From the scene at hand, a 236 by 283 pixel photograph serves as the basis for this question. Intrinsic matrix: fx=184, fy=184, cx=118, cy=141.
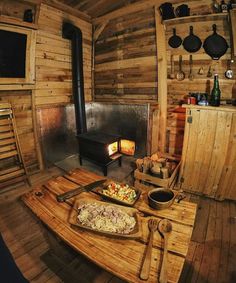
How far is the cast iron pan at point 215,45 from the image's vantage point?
11.5 ft

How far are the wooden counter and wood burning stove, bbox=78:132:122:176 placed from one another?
1.59 metres

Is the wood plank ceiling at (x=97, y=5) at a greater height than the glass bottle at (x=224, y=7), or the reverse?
the wood plank ceiling at (x=97, y=5)

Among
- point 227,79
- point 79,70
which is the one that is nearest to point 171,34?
point 227,79

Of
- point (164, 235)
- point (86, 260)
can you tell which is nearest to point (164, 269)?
point (164, 235)

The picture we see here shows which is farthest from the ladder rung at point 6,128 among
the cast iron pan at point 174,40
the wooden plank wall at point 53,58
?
the cast iron pan at point 174,40

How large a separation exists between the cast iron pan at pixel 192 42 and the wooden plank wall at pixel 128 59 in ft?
2.44

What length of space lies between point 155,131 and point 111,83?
6.15 feet

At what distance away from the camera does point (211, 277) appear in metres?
2.12

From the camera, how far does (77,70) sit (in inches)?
185

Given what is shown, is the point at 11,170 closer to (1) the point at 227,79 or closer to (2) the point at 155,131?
(2) the point at 155,131

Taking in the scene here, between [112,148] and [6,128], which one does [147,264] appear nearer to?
[112,148]

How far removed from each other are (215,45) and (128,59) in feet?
6.53

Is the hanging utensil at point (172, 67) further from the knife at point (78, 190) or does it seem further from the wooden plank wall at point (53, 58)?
the knife at point (78, 190)

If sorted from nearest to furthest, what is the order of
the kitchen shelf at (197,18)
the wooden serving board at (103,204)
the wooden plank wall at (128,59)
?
the wooden serving board at (103,204) → the kitchen shelf at (197,18) → the wooden plank wall at (128,59)
